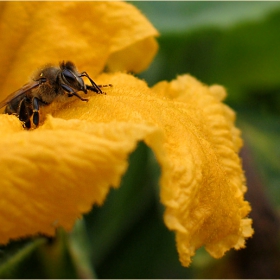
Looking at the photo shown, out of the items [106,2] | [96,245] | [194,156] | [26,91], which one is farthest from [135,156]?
[194,156]

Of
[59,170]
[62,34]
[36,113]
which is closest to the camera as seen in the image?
[59,170]

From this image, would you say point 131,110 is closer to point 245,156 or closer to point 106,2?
point 106,2

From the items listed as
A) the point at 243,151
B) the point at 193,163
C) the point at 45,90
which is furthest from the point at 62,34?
the point at 243,151

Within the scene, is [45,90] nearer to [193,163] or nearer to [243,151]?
[193,163]

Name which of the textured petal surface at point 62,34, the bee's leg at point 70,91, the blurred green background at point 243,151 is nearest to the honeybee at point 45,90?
the bee's leg at point 70,91

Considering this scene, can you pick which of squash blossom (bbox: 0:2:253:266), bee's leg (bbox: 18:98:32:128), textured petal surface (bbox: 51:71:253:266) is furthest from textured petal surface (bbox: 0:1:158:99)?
bee's leg (bbox: 18:98:32:128)
